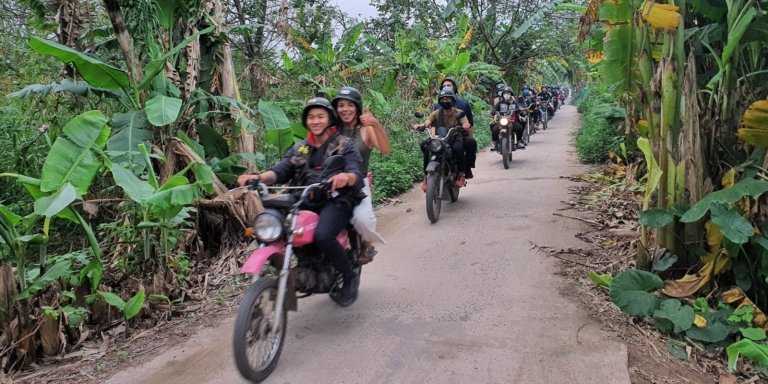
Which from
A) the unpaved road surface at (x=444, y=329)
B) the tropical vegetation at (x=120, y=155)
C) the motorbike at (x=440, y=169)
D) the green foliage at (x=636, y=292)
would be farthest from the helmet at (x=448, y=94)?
the green foliage at (x=636, y=292)

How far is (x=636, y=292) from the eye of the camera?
13.1 feet

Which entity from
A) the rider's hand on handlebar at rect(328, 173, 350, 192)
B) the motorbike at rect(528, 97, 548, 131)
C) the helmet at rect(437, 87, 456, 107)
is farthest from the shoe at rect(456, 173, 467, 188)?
the motorbike at rect(528, 97, 548, 131)

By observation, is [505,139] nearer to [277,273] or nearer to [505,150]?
[505,150]

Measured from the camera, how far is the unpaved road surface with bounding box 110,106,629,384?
3248 millimetres

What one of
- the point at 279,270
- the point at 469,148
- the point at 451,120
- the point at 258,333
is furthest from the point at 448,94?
the point at 258,333

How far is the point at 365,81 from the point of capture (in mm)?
13484

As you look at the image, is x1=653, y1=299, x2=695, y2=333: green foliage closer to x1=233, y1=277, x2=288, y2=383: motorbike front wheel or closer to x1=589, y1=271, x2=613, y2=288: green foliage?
x1=589, y1=271, x2=613, y2=288: green foliage

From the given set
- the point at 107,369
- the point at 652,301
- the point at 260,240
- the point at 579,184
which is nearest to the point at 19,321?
the point at 107,369

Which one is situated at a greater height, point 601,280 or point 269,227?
point 269,227

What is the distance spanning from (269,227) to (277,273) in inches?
12.7

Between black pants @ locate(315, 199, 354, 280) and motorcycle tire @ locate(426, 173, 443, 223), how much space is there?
2.81 metres

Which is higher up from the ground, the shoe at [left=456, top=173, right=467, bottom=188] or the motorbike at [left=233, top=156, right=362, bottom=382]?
the motorbike at [left=233, top=156, right=362, bottom=382]

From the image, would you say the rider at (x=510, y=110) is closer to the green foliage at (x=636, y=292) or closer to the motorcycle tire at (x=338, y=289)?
the green foliage at (x=636, y=292)

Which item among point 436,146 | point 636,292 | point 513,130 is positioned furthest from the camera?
point 513,130
